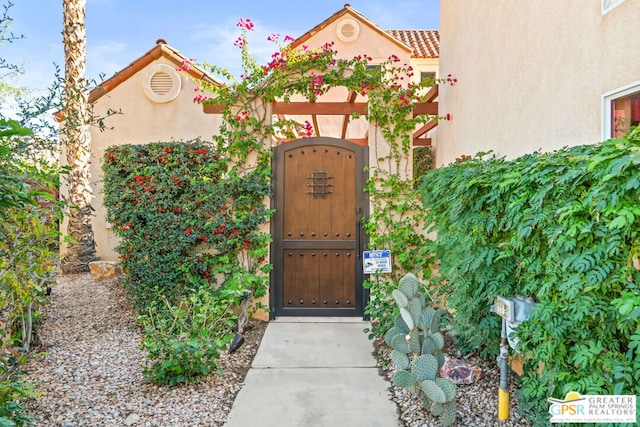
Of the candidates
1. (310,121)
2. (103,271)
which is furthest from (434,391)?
(310,121)

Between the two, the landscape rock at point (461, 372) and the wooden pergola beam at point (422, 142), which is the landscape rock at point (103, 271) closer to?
the wooden pergola beam at point (422, 142)

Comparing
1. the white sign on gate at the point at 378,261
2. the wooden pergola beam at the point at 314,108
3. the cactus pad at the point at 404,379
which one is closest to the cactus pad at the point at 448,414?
the cactus pad at the point at 404,379

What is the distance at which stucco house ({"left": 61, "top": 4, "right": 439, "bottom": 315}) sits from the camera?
570 cm

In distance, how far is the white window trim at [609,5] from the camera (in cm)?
277

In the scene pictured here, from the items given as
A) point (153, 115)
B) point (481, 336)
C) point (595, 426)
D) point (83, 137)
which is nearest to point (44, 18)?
point (83, 137)

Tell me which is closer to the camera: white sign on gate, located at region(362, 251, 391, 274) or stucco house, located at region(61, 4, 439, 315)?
white sign on gate, located at region(362, 251, 391, 274)

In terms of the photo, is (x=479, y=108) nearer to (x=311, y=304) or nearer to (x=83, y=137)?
(x=311, y=304)

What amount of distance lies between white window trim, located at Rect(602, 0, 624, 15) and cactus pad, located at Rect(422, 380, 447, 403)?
8.87 ft

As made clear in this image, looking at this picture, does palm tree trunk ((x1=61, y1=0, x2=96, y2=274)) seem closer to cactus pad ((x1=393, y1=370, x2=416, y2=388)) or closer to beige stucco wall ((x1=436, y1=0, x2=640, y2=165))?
beige stucco wall ((x1=436, y1=0, x2=640, y2=165))

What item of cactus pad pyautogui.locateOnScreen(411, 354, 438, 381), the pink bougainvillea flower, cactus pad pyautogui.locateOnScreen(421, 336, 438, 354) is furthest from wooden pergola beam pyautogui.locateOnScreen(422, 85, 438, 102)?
cactus pad pyautogui.locateOnScreen(411, 354, 438, 381)

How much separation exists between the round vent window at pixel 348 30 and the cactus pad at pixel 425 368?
1147 centimetres

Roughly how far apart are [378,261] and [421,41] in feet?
36.1

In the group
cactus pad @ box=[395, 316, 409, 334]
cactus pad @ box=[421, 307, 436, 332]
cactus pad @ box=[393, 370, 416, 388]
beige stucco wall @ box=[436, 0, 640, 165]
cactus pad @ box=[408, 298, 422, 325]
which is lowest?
cactus pad @ box=[393, 370, 416, 388]

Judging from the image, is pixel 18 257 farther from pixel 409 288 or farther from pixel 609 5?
pixel 609 5
